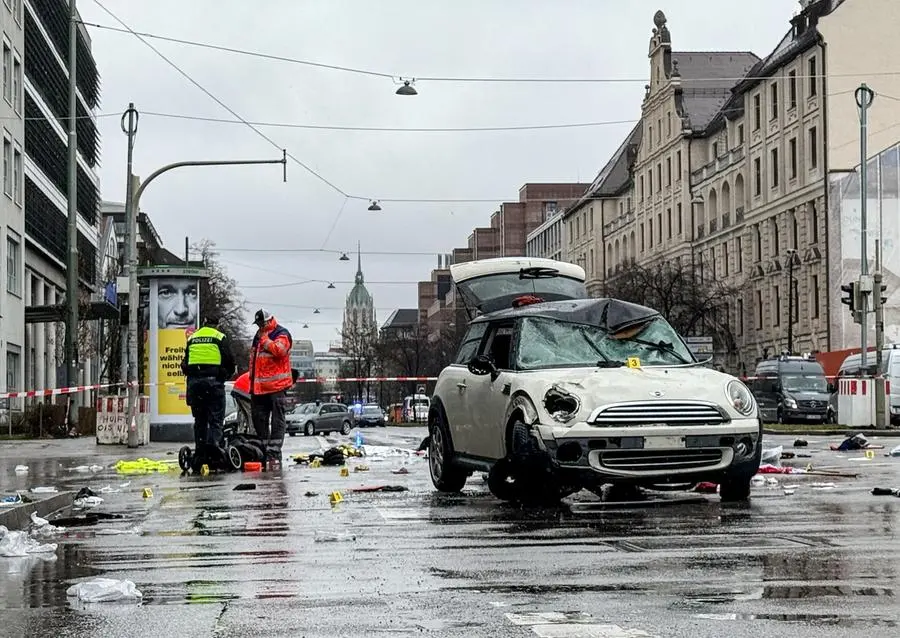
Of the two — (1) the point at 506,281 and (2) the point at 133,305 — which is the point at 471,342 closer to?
(1) the point at 506,281

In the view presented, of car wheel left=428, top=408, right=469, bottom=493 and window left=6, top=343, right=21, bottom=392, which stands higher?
window left=6, top=343, right=21, bottom=392

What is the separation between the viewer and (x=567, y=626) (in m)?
6.15

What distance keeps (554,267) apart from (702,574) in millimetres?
19400

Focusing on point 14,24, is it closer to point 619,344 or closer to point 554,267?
point 554,267

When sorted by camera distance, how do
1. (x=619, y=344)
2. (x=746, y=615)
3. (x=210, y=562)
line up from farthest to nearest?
(x=619, y=344) → (x=210, y=562) → (x=746, y=615)

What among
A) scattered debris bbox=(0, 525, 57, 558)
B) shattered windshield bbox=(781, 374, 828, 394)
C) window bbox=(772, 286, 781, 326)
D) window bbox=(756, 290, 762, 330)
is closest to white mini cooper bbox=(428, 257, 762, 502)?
scattered debris bbox=(0, 525, 57, 558)

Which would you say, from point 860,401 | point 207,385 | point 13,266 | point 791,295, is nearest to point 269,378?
point 207,385

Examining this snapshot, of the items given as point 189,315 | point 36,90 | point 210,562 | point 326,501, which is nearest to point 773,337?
point 36,90

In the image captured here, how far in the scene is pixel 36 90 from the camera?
53938 mm

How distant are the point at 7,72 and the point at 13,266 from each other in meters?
6.55

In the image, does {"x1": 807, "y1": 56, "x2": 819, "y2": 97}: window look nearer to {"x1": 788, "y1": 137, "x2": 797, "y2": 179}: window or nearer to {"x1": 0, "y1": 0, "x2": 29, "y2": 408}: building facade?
{"x1": 788, "y1": 137, "x2": 797, "y2": 179}: window

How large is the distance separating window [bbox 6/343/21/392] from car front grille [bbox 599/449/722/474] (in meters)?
40.0

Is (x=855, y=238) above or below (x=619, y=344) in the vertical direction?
above

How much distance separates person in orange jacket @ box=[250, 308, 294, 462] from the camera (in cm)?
2003
